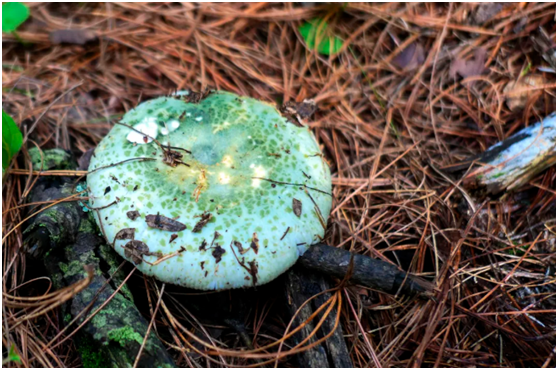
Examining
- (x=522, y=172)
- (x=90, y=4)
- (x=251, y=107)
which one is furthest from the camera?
(x=90, y=4)

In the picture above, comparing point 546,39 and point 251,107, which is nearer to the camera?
point 251,107

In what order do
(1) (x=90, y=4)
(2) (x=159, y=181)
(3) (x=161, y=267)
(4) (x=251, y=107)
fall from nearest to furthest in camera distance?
1. (3) (x=161, y=267)
2. (2) (x=159, y=181)
3. (4) (x=251, y=107)
4. (1) (x=90, y=4)

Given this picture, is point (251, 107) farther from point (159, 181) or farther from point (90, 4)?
point (90, 4)

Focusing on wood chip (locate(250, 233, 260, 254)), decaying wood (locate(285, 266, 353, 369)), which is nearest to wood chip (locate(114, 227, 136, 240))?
wood chip (locate(250, 233, 260, 254))

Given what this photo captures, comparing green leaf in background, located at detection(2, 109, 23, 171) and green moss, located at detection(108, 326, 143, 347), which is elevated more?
green leaf in background, located at detection(2, 109, 23, 171)

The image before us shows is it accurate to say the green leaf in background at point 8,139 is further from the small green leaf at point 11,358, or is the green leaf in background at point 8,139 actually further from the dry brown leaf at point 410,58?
the dry brown leaf at point 410,58

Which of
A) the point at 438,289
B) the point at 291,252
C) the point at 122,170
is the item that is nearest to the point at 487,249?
the point at 438,289

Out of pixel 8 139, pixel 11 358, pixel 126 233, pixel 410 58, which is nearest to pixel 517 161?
pixel 410 58

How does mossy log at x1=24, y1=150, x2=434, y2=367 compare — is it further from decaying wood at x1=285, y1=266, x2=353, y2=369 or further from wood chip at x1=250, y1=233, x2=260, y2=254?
wood chip at x1=250, y1=233, x2=260, y2=254
